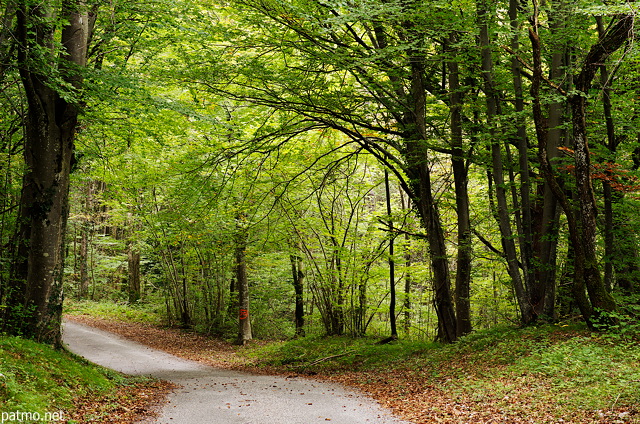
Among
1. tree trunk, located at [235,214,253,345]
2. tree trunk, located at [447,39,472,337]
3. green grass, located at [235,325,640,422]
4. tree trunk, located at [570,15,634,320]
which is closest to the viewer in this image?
green grass, located at [235,325,640,422]

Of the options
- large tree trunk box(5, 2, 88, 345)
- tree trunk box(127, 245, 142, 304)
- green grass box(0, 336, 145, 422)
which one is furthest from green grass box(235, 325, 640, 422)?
tree trunk box(127, 245, 142, 304)

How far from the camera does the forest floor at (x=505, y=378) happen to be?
17.8 ft

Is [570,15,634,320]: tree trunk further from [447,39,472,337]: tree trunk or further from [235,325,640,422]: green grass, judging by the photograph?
[447,39,472,337]: tree trunk

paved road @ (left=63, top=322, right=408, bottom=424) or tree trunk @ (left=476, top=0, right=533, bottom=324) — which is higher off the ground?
tree trunk @ (left=476, top=0, right=533, bottom=324)

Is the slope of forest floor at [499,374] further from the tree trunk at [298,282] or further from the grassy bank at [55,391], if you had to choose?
the grassy bank at [55,391]

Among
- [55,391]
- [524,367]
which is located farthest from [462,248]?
[55,391]

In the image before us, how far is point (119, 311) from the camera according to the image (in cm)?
2398

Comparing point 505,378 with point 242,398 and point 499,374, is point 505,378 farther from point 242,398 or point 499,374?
point 242,398

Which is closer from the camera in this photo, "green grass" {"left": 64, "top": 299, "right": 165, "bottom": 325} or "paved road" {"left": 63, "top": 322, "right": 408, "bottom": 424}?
"paved road" {"left": 63, "top": 322, "right": 408, "bottom": 424}

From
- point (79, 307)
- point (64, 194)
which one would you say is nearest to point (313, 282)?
point (64, 194)

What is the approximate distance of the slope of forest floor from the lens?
5465mm

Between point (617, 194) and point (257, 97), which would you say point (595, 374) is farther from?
point (257, 97)

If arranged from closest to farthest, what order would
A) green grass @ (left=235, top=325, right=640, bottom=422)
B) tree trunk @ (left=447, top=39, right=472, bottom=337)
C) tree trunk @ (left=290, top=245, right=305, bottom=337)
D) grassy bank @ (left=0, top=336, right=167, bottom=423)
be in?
grassy bank @ (left=0, top=336, right=167, bottom=423), green grass @ (left=235, top=325, right=640, bottom=422), tree trunk @ (left=447, top=39, right=472, bottom=337), tree trunk @ (left=290, top=245, right=305, bottom=337)

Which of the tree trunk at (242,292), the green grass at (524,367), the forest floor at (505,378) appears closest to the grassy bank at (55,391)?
the forest floor at (505,378)
